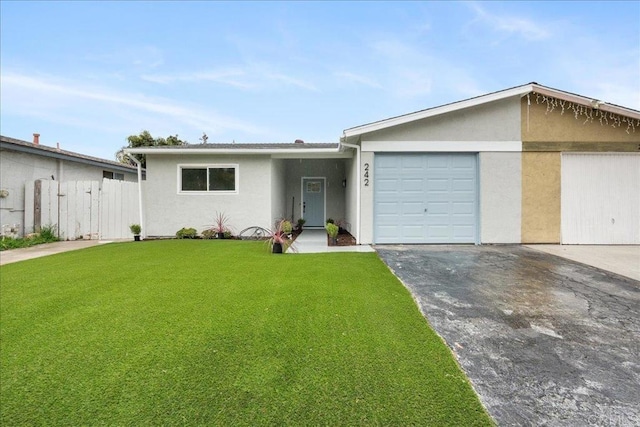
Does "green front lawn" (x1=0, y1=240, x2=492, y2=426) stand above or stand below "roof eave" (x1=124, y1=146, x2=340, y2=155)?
below

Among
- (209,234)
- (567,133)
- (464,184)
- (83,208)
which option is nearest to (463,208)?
(464,184)

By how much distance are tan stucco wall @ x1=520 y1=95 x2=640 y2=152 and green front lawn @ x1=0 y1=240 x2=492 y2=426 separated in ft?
22.8

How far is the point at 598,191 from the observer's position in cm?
854

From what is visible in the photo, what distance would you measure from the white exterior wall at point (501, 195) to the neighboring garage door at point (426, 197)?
0.25 metres

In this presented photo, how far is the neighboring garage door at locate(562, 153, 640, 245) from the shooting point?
852 centimetres

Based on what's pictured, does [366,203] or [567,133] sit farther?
[366,203]

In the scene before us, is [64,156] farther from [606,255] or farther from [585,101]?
[606,255]

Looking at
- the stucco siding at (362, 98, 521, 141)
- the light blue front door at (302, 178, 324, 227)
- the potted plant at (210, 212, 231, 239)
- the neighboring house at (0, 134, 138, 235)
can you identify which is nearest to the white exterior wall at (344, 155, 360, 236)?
the stucco siding at (362, 98, 521, 141)

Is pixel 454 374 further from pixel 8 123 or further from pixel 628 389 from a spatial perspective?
pixel 8 123

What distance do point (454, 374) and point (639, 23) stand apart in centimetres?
1305

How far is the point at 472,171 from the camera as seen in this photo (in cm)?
861

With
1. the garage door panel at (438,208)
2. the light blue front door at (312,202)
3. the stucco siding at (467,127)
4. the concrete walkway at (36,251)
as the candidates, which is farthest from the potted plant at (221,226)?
the garage door panel at (438,208)

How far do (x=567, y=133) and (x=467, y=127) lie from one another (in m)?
2.83

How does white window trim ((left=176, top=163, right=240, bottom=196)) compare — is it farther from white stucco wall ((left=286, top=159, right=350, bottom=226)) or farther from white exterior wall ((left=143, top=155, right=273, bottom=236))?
white stucco wall ((left=286, top=159, right=350, bottom=226))
